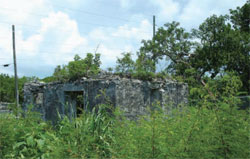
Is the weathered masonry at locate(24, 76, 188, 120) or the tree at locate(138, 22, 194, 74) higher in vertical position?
the tree at locate(138, 22, 194, 74)

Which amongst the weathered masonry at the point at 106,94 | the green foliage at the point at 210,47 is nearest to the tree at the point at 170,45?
the green foliage at the point at 210,47

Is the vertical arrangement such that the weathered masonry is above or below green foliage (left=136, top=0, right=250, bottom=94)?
below

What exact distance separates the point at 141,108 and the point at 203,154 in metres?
6.66

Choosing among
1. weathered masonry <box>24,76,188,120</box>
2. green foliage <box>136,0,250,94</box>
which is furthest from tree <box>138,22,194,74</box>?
weathered masonry <box>24,76,188,120</box>

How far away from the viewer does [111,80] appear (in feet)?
27.2

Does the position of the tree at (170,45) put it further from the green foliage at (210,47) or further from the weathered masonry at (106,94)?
the weathered masonry at (106,94)

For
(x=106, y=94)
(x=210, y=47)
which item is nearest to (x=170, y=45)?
(x=210, y=47)

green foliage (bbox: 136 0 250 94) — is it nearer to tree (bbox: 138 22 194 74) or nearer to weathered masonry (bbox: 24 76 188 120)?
tree (bbox: 138 22 194 74)

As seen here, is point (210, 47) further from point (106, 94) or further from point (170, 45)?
point (106, 94)

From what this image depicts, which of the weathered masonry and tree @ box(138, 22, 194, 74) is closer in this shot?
the weathered masonry

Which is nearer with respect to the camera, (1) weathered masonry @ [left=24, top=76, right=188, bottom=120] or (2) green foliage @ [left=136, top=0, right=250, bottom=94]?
(1) weathered masonry @ [left=24, top=76, right=188, bottom=120]

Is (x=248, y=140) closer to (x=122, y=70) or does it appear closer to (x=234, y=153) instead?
(x=234, y=153)

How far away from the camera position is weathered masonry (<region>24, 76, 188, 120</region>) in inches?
325

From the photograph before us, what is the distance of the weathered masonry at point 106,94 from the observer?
8258mm
